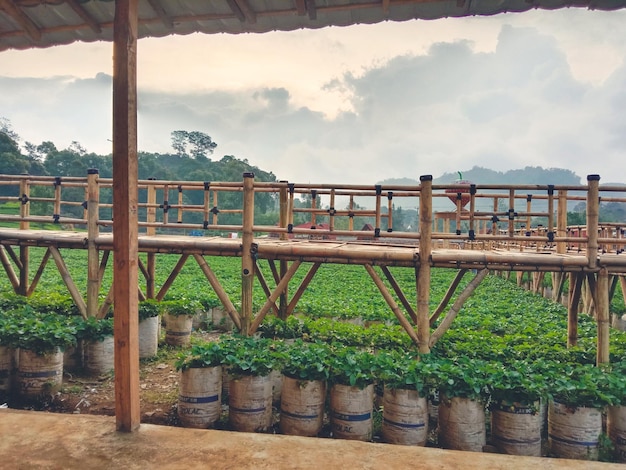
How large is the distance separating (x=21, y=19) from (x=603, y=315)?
286 inches

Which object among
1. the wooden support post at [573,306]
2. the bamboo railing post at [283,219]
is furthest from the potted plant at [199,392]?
the wooden support post at [573,306]

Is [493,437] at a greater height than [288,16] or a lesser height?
lesser

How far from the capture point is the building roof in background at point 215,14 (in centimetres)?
359

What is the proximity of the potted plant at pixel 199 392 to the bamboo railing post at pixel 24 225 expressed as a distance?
506 centimetres

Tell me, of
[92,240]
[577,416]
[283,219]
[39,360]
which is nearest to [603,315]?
[577,416]

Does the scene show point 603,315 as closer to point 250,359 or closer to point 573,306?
point 573,306

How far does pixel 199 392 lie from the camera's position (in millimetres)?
4789

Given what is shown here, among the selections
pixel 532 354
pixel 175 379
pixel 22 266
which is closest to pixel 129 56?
pixel 175 379

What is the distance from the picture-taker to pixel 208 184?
6812 millimetres

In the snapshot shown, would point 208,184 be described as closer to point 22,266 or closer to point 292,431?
point 292,431

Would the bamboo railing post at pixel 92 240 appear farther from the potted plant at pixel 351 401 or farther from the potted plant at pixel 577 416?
the potted plant at pixel 577 416

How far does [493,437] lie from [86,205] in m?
6.82

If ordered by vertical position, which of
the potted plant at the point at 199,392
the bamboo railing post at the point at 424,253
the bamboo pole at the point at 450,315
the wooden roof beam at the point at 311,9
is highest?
the wooden roof beam at the point at 311,9

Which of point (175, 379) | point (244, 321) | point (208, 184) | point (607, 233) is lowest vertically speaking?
point (175, 379)
